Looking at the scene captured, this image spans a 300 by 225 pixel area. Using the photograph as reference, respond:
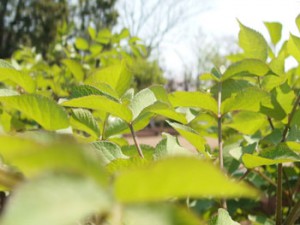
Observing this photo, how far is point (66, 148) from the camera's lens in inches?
6.6

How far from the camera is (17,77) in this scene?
0.51 m

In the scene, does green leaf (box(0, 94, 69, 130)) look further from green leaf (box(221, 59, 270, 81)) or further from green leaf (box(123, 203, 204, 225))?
green leaf (box(221, 59, 270, 81))

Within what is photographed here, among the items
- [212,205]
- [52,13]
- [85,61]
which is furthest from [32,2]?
[212,205]

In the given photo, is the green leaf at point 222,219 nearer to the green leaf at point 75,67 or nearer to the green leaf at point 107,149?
the green leaf at point 107,149

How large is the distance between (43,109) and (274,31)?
73cm

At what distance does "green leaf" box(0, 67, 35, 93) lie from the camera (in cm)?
47

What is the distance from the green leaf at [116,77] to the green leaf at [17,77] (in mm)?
72

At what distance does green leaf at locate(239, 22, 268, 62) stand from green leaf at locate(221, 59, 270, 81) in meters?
0.09

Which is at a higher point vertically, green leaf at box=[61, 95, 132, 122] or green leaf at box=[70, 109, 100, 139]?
green leaf at box=[61, 95, 132, 122]

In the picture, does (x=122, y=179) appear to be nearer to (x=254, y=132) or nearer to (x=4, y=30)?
(x=254, y=132)

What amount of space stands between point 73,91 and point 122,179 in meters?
0.32

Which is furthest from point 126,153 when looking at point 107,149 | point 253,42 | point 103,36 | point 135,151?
point 103,36

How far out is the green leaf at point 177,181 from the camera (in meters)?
0.16

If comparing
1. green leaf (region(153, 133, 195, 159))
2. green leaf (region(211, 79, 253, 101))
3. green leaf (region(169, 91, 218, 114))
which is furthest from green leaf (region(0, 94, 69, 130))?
green leaf (region(211, 79, 253, 101))
